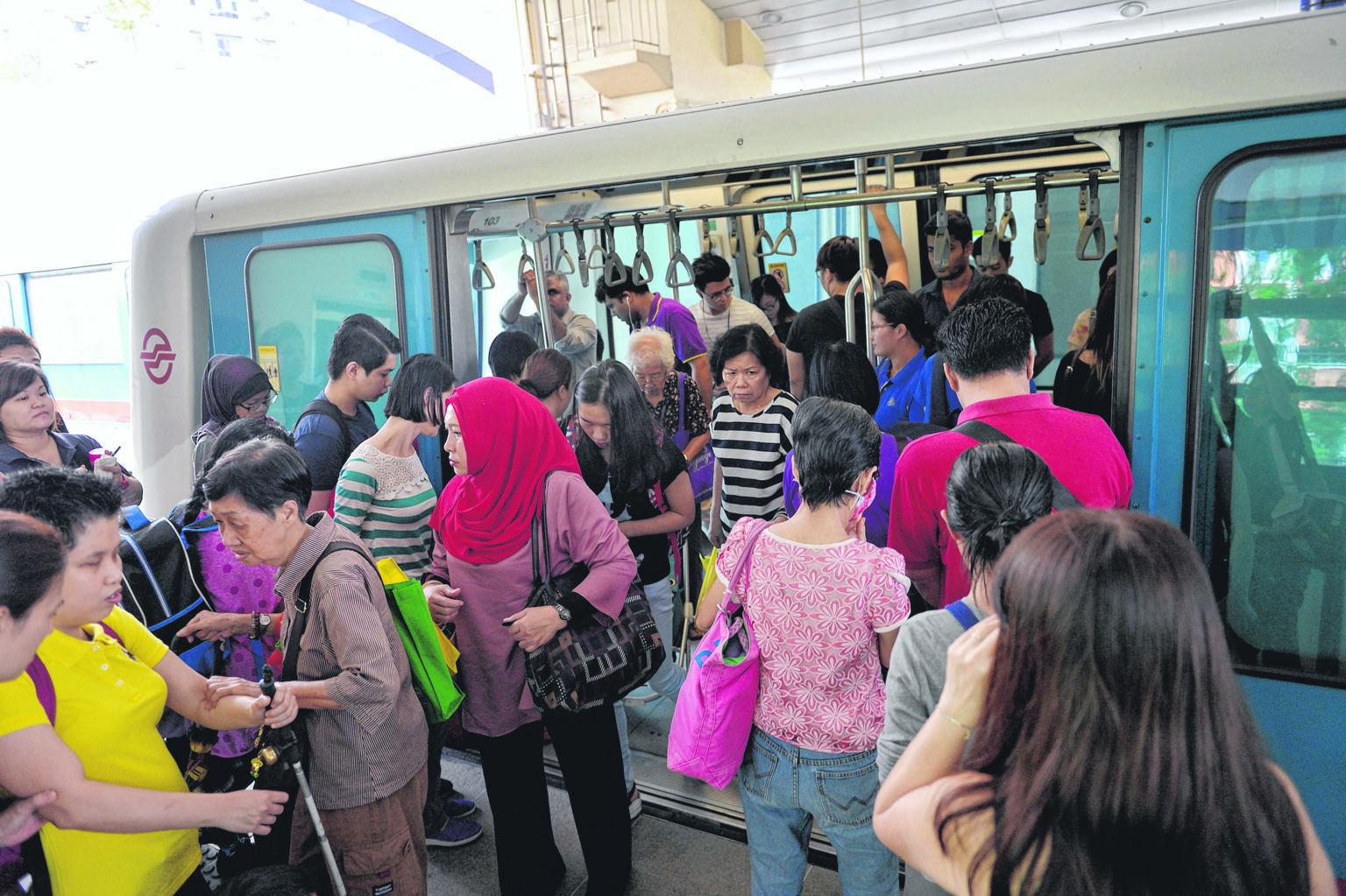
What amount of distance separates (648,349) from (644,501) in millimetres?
848

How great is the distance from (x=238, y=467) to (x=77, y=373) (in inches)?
353

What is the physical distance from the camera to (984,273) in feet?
12.4

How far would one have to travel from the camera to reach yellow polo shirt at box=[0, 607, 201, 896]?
5.05ft

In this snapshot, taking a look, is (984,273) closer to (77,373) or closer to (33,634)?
(33,634)

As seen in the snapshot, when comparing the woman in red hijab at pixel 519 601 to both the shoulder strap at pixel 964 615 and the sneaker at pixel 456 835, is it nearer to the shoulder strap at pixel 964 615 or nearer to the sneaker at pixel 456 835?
the sneaker at pixel 456 835

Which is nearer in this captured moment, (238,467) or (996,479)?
(996,479)

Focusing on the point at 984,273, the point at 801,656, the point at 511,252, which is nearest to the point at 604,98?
the point at 511,252

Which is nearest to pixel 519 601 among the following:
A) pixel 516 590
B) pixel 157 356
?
pixel 516 590

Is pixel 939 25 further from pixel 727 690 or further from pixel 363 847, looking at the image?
pixel 363 847

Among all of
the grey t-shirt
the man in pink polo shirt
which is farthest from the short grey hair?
the grey t-shirt

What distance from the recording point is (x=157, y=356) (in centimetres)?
423

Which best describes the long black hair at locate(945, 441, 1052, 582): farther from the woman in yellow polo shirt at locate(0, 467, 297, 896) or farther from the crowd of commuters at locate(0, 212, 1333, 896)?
the woman in yellow polo shirt at locate(0, 467, 297, 896)

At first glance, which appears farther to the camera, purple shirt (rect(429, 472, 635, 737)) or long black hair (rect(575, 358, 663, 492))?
long black hair (rect(575, 358, 663, 492))

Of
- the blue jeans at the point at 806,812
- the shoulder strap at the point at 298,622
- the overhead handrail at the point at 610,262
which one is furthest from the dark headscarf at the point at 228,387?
the blue jeans at the point at 806,812
